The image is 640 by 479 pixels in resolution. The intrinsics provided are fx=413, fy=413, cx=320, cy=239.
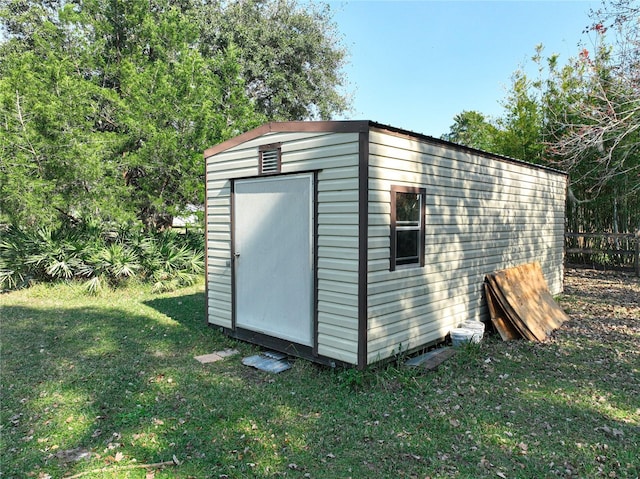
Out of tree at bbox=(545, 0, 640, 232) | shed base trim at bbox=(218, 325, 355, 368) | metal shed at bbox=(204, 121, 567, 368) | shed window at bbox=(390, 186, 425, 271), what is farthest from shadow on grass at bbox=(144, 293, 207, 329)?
tree at bbox=(545, 0, 640, 232)

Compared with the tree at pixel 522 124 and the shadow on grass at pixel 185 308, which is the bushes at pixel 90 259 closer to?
the shadow on grass at pixel 185 308

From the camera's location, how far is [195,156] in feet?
34.1

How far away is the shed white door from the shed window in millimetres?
854

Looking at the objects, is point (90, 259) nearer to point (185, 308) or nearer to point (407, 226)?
point (185, 308)

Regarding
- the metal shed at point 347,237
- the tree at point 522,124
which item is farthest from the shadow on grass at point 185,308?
the tree at point 522,124

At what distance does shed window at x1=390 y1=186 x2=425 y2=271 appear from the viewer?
4.18 meters

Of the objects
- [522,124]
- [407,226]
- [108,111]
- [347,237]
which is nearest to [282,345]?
[347,237]

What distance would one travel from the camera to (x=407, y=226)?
175 inches

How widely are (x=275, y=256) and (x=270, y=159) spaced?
3.67ft

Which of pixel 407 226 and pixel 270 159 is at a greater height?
pixel 270 159

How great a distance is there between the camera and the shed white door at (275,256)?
4.38 meters

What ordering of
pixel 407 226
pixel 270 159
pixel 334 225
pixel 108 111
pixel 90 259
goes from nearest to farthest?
pixel 334 225 → pixel 407 226 → pixel 270 159 → pixel 90 259 → pixel 108 111

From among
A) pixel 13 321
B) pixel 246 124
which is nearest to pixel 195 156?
pixel 246 124

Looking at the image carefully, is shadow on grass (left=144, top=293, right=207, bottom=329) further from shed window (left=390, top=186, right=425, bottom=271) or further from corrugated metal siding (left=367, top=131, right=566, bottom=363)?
shed window (left=390, top=186, right=425, bottom=271)
